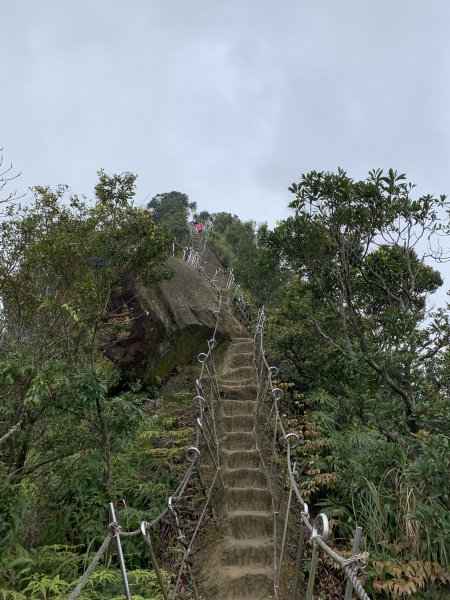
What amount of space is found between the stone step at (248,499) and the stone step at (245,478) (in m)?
0.23

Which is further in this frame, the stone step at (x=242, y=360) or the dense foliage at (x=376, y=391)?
the stone step at (x=242, y=360)

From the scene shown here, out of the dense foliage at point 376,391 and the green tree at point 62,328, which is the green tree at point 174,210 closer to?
the dense foliage at point 376,391

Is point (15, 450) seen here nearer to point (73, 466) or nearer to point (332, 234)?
point (73, 466)

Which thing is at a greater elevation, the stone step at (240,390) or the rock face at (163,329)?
the rock face at (163,329)

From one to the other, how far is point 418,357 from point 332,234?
1778mm

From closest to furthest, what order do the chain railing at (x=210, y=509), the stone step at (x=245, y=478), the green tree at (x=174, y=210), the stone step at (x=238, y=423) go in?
the chain railing at (x=210, y=509) < the stone step at (x=245, y=478) < the stone step at (x=238, y=423) < the green tree at (x=174, y=210)

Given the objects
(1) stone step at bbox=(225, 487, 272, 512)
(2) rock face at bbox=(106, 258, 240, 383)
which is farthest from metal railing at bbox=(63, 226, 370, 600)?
(2) rock face at bbox=(106, 258, 240, 383)

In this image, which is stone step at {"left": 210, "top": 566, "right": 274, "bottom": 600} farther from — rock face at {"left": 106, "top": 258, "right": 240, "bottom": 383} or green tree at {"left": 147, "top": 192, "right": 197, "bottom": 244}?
green tree at {"left": 147, "top": 192, "right": 197, "bottom": 244}

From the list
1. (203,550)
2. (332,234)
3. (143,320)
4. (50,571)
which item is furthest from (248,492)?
(143,320)

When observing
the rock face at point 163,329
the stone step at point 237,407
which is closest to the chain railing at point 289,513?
the stone step at point 237,407

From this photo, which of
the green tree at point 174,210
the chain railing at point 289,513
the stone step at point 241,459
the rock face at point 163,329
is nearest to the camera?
the chain railing at point 289,513

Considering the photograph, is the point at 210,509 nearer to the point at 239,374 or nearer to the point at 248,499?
the point at 248,499

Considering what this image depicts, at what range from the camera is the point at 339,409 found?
6691 millimetres

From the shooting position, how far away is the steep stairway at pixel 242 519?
12.1 feet
